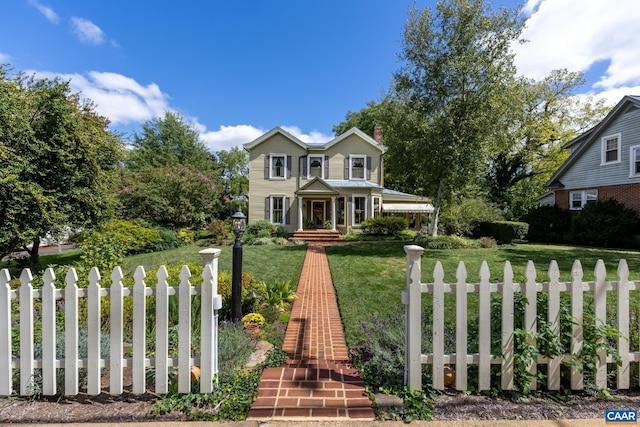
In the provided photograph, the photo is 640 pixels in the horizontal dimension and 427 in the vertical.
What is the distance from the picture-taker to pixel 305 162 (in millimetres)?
19594

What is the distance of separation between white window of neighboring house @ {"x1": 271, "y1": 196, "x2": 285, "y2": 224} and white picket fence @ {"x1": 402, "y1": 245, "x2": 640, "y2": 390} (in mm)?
17109

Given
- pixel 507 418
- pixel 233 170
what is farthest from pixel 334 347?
pixel 233 170

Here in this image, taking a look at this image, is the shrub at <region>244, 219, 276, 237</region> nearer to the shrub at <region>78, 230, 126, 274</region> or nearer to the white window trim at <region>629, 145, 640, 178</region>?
the shrub at <region>78, 230, 126, 274</region>

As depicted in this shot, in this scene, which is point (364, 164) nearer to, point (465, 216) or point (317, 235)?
point (317, 235)

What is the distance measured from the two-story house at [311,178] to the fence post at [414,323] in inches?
630

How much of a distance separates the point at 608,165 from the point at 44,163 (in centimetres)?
2456

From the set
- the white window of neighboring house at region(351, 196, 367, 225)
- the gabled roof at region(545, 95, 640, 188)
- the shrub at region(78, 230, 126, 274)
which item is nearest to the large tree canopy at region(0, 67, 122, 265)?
the shrub at region(78, 230, 126, 274)

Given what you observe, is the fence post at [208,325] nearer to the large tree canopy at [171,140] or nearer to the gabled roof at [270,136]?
the gabled roof at [270,136]

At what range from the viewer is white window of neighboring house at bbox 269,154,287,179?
19469mm

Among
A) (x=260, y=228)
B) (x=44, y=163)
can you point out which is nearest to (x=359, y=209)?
(x=260, y=228)

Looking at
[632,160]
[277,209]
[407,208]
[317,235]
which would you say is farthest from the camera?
[407,208]

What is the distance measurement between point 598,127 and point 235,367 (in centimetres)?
2204

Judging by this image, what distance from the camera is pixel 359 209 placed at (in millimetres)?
19422

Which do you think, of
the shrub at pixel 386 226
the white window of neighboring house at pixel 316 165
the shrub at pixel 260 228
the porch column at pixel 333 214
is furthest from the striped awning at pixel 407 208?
the shrub at pixel 260 228
